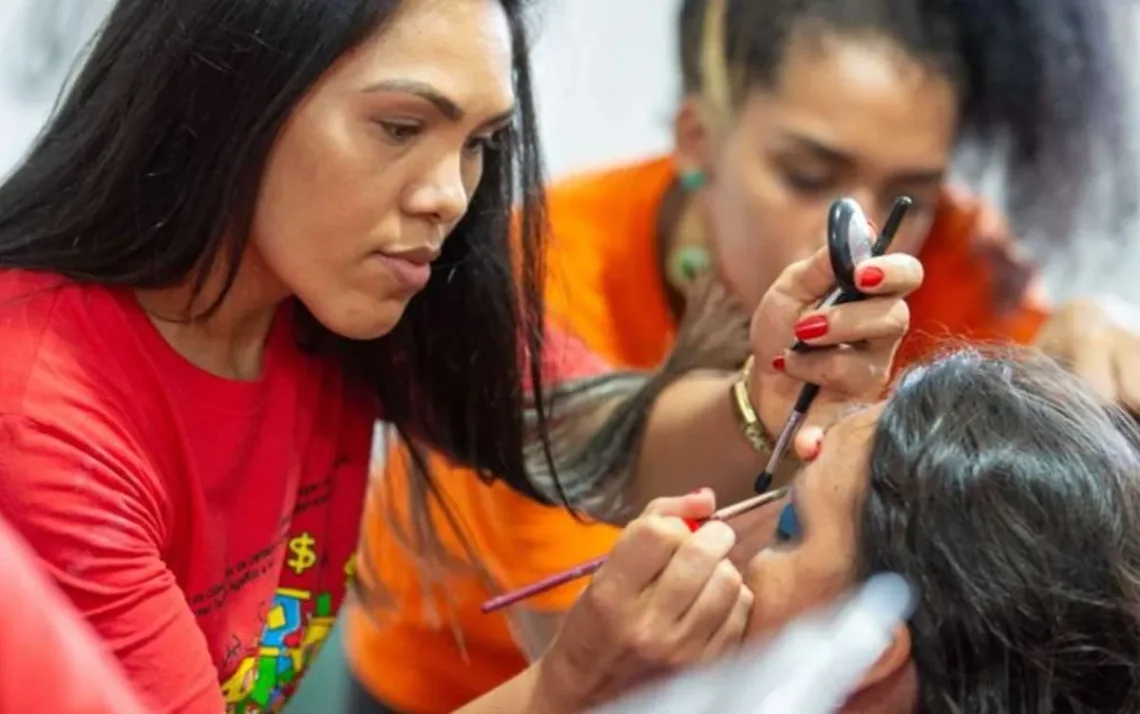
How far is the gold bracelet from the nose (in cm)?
26

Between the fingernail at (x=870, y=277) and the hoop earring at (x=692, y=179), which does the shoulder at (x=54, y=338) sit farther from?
the hoop earring at (x=692, y=179)

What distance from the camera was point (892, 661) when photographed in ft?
2.45

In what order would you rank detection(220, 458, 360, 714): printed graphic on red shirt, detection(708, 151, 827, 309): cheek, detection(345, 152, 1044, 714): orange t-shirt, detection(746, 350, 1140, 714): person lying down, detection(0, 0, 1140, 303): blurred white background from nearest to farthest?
detection(746, 350, 1140, 714): person lying down → detection(220, 458, 360, 714): printed graphic on red shirt → detection(345, 152, 1044, 714): orange t-shirt → detection(708, 151, 827, 309): cheek → detection(0, 0, 1140, 303): blurred white background

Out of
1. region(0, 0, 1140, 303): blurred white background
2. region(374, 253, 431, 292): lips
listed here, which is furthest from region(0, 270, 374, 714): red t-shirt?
region(0, 0, 1140, 303): blurred white background

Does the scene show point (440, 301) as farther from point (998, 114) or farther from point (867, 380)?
point (998, 114)

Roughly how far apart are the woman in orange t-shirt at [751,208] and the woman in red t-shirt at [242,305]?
246mm

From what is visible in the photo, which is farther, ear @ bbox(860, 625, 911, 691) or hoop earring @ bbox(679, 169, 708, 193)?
hoop earring @ bbox(679, 169, 708, 193)

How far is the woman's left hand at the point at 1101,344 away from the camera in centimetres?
100

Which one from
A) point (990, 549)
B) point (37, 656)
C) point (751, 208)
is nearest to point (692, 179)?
point (751, 208)

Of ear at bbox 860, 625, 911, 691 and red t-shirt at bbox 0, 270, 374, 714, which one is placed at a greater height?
red t-shirt at bbox 0, 270, 374, 714

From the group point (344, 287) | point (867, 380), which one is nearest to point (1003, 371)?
point (867, 380)

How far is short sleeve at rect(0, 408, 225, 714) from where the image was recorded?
76 centimetres

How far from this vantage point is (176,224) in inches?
32.9

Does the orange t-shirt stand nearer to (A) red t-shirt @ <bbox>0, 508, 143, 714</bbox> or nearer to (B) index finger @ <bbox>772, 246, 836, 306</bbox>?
(B) index finger @ <bbox>772, 246, 836, 306</bbox>
